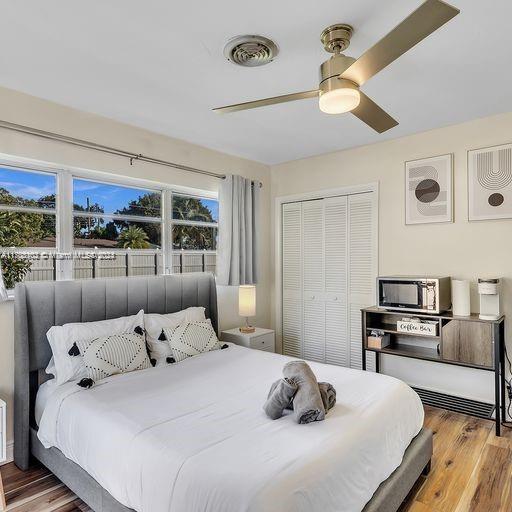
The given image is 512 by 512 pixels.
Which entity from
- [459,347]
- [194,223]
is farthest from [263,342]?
[459,347]

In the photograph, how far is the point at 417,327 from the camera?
10.4ft

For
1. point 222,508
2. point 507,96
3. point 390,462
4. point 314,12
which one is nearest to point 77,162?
point 314,12

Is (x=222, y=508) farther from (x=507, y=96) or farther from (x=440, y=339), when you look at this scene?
(x=507, y=96)

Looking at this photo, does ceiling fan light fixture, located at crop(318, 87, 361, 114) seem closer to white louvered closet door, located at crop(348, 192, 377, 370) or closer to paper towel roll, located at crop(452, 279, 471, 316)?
paper towel roll, located at crop(452, 279, 471, 316)

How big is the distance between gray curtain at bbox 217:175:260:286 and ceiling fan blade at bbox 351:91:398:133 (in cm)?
198

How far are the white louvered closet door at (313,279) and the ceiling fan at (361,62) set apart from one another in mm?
2031

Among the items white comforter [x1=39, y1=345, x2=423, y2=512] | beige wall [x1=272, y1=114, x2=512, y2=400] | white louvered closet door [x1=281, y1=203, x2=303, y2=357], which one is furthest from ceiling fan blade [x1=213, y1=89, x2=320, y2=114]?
white louvered closet door [x1=281, y1=203, x2=303, y2=357]

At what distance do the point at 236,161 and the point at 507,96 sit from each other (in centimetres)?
257

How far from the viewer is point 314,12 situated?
1.74m

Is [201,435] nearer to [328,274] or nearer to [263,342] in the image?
[263,342]

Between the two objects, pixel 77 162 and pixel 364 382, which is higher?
pixel 77 162

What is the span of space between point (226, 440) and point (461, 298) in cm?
236

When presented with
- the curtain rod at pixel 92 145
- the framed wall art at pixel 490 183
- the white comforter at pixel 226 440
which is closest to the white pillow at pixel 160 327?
the white comforter at pixel 226 440

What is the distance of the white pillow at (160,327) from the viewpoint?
9.38 ft
